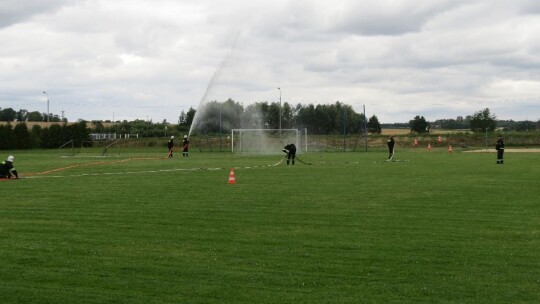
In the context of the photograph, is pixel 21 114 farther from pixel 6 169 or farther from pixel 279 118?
pixel 6 169

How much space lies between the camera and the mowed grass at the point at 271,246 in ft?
29.3

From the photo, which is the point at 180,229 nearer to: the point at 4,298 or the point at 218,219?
the point at 218,219

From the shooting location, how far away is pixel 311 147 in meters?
76.1

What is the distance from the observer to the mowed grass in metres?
8.92

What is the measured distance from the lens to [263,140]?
6962 centimetres

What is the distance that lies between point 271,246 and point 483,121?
314 ft

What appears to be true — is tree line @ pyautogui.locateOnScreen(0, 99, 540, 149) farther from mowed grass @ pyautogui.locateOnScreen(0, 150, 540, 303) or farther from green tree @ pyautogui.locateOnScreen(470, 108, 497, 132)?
mowed grass @ pyautogui.locateOnScreen(0, 150, 540, 303)

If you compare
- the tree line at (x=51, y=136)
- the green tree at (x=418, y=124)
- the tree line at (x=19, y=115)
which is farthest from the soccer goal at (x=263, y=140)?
the tree line at (x=19, y=115)

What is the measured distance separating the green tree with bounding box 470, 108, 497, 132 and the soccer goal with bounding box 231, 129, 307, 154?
39468 mm

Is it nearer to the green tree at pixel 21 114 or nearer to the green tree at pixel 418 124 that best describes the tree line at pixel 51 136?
the green tree at pixel 418 124

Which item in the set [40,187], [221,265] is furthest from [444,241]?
[40,187]

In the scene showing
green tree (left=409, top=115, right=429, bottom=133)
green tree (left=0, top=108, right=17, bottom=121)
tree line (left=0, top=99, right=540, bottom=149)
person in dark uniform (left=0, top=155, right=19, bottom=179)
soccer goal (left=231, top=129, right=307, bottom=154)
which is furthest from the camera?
green tree (left=0, top=108, right=17, bottom=121)

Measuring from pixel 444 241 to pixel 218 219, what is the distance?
200 inches

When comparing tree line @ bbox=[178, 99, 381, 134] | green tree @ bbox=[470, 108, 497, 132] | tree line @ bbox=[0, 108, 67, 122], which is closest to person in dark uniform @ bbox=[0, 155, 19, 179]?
tree line @ bbox=[178, 99, 381, 134]
